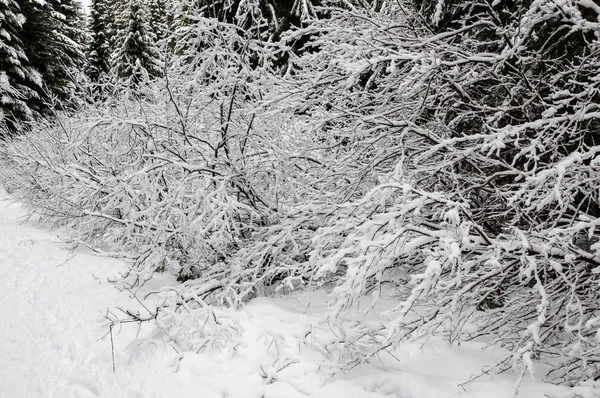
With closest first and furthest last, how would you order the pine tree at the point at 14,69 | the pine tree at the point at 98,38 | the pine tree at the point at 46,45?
1. the pine tree at the point at 14,69
2. the pine tree at the point at 46,45
3. the pine tree at the point at 98,38

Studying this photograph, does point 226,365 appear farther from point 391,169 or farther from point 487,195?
point 487,195

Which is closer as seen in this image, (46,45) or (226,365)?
(226,365)

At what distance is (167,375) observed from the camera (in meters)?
3.33

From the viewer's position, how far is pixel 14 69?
17922 millimetres

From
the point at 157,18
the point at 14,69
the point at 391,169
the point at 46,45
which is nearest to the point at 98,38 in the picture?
the point at 157,18

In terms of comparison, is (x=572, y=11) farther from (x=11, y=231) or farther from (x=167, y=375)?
(x=11, y=231)

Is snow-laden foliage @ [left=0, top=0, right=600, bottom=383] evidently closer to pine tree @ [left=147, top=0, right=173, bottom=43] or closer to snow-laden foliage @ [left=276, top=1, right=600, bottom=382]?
snow-laden foliage @ [left=276, top=1, right=600, bottom=382]

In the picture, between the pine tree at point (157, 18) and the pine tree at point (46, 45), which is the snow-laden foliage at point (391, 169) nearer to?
the pine tree at point (46, 45)

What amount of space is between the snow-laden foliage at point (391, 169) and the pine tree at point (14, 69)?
15213 mm

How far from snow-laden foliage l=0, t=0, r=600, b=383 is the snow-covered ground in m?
0.23

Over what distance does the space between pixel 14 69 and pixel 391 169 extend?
19786 millimetres

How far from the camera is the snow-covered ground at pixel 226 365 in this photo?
2.99 meters

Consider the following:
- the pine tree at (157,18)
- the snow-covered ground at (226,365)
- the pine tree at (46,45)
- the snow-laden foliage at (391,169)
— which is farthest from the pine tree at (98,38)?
the snow-covered ground at (226,365)

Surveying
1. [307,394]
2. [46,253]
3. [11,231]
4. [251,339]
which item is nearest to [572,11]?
[307,394]
